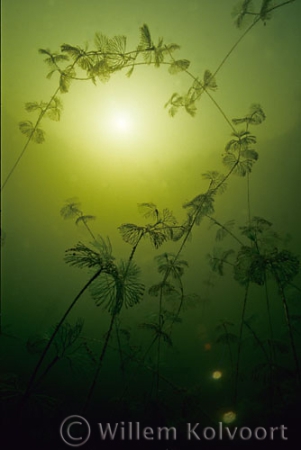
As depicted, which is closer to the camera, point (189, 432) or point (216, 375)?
point (189, 432)

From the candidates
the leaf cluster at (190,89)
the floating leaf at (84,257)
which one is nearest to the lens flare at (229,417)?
the floating leaf at (84,257)

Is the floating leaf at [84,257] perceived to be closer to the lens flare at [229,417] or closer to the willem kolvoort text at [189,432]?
the willem kolvoort text at [189,432]

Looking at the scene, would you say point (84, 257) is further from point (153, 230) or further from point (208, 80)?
point (208, 80)

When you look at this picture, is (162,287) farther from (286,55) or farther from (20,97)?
(20,97)

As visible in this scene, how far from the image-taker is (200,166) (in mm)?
2463

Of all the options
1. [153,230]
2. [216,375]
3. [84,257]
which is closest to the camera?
[84,257]

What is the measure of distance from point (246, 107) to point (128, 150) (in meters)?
1.13

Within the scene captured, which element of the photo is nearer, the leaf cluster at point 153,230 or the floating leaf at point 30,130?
the leaf cluster at point 153,230

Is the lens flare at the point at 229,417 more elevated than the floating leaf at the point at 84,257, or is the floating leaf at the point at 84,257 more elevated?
the floating leaf at the point at 84,257

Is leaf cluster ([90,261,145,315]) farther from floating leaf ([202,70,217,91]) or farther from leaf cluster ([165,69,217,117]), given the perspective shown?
floating leaf ([202,70,217,91])

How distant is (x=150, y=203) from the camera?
3.87 ft

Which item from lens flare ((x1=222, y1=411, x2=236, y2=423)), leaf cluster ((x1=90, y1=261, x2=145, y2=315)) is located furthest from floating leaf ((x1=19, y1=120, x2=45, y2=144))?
lens flare ((x1=222, y1=411, x2=236, y2=423))

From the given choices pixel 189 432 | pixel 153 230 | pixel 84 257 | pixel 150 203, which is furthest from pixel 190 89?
pixel 189 432

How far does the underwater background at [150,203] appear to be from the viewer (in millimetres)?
1176
